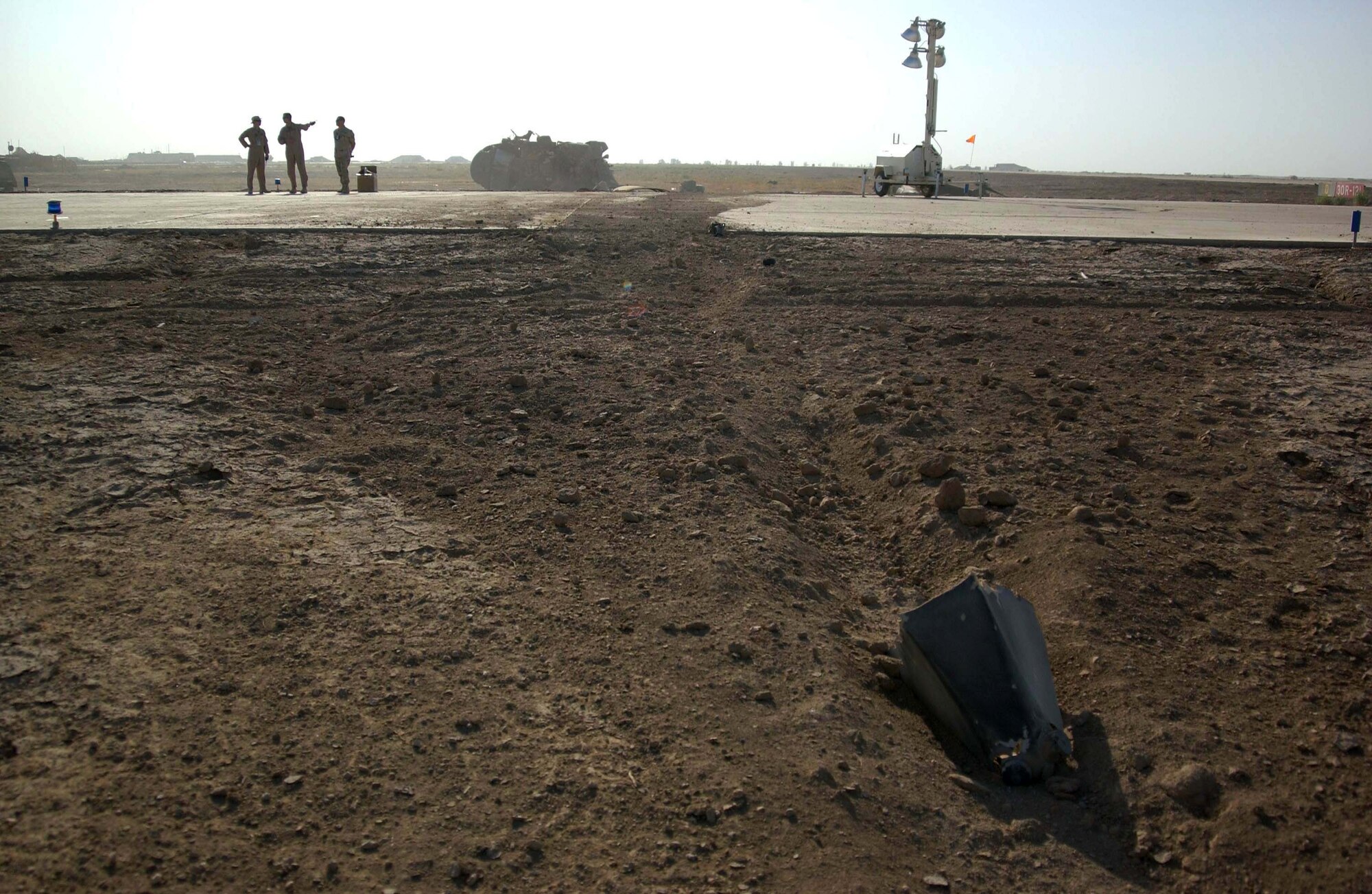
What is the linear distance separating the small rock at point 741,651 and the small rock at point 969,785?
2.53 feet

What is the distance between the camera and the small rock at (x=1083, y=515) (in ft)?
15.5

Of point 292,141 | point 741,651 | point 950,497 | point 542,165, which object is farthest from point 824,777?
point 542,165

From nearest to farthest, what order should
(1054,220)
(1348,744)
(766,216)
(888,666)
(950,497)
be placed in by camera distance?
(1348,744) < (888,666) < (950,497) < (1054,220) < (766,216)

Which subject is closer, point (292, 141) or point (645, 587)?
point (645, 587)

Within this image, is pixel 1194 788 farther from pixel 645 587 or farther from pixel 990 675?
pixel 645 587

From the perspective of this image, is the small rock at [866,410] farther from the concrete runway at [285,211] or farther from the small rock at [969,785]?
the concrete runway at [285,211]

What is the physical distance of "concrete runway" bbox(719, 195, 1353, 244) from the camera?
1145cm

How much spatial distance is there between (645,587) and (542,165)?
36384 millimetres

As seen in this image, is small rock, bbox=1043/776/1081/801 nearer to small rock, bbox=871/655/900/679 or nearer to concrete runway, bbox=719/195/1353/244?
small rock, bbox=871/655/900/679

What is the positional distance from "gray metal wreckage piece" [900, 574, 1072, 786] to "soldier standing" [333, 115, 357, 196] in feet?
62.0

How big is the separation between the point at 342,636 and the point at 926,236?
932cm

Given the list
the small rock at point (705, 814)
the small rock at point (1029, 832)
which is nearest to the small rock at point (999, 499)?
the small rock at point (1029, 832)

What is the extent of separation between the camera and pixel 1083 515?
187 inches

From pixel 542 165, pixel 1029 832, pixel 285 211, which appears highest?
pixel 542 165
